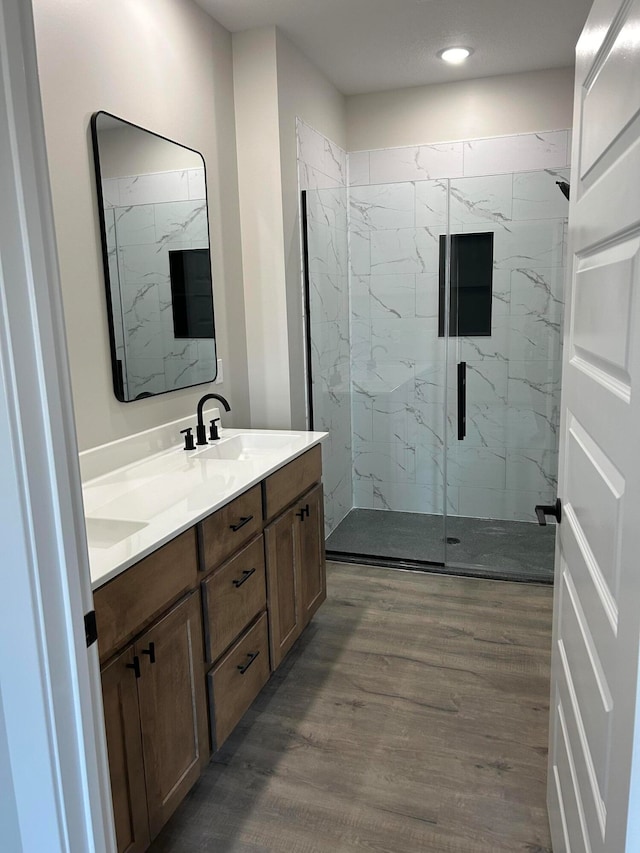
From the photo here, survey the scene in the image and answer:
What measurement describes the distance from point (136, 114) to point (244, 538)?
5.30ft

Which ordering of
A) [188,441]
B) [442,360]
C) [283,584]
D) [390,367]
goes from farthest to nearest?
1. [390,367]
2. [442,360]
3. [188,441]
4. [283,584]

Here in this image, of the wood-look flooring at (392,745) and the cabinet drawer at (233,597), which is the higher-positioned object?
the cabinet drawer at (233,597)

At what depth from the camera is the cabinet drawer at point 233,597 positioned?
1.91 meters

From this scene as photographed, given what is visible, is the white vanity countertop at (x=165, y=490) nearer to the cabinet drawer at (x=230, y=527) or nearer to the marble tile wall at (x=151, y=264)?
the cabinet drawer at (x=230, y=527)

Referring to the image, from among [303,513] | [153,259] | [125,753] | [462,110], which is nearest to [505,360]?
[462,110]

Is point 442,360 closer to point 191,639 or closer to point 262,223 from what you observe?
point 262,223

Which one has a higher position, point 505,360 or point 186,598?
point 505,360

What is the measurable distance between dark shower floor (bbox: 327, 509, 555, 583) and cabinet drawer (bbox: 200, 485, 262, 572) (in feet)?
5.60

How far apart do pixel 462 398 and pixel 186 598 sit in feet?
8.11

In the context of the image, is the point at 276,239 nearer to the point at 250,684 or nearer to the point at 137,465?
the point at 137,465

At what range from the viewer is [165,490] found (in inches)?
83.8

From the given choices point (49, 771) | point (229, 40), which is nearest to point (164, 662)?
point (49, 771)

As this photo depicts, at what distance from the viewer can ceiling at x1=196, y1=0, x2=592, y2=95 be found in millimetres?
2889

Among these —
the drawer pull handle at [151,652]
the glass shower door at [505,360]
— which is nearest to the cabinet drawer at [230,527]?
the drawer pull handle at [151,652]
